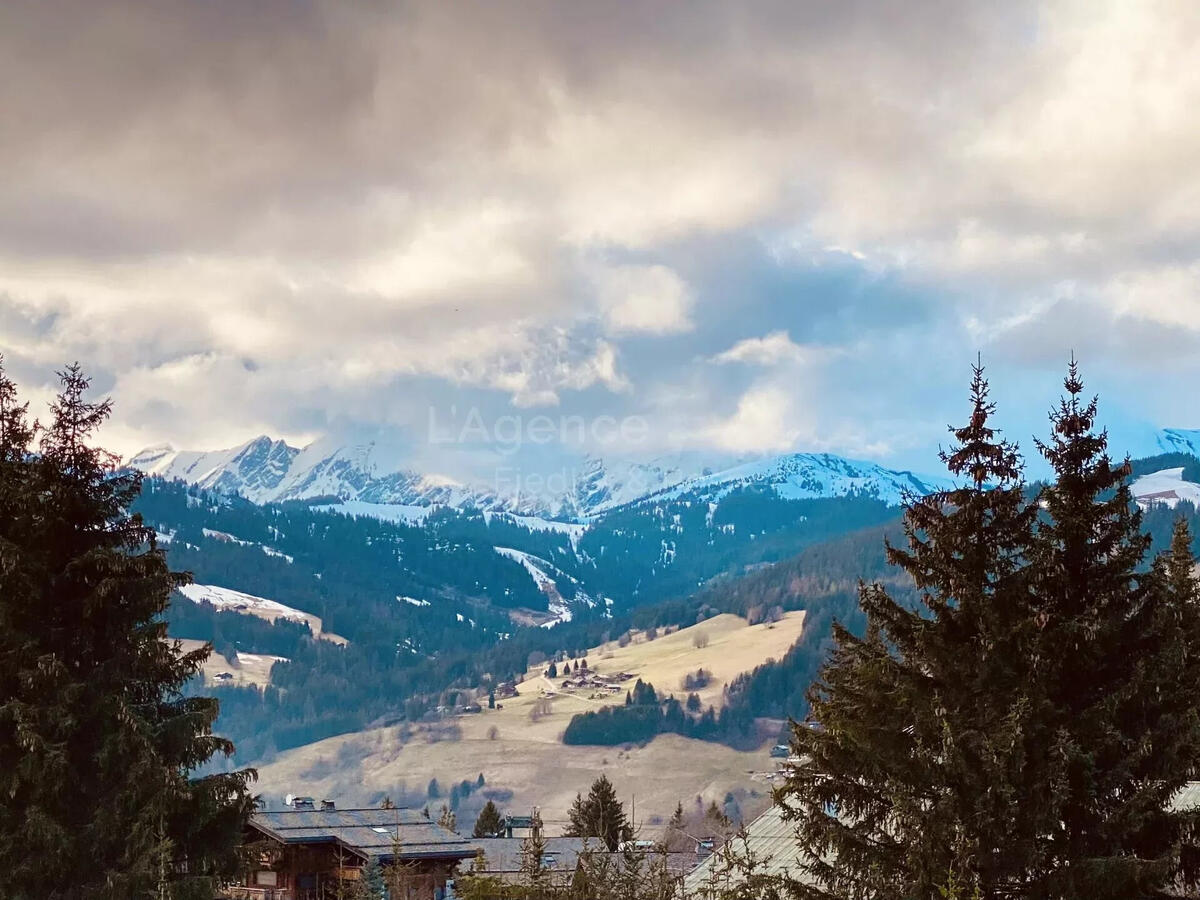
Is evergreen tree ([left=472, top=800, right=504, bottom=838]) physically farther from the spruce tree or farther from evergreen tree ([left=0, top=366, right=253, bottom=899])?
the spruce tree

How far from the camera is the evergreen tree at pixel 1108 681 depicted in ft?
84.3

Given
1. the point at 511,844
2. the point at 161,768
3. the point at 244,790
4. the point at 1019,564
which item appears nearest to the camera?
the point at 1019,564

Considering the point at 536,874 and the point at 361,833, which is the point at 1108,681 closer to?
the point at 536,874

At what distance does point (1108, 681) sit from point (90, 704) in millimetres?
23893

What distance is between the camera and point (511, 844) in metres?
109

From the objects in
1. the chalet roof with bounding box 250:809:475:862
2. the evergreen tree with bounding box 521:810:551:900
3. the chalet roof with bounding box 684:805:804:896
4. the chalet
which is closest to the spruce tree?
the evergreen tree with bounding box 521:810:551:900

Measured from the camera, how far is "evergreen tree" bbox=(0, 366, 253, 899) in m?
32.5

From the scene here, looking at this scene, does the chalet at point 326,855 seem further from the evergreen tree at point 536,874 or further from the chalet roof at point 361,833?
the evergreen tree at point 536,874

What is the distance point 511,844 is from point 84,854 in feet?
259

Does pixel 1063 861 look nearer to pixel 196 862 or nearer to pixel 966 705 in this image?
pixel 966 705

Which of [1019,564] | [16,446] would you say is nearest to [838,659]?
[1019,564]

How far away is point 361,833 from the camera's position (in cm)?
9138

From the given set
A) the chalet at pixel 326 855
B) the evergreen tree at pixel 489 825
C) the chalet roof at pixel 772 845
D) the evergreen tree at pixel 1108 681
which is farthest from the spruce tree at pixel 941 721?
the evergreen tree at pixel 489 825

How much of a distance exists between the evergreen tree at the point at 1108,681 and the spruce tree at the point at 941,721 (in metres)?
0.68
